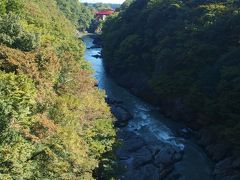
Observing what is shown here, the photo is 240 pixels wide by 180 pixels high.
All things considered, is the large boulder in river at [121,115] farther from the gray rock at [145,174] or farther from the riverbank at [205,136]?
the gray rock at [145,174]

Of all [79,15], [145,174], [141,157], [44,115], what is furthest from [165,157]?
[79,15]

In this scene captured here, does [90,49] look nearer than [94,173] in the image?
No

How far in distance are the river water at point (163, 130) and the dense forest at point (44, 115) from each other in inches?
365

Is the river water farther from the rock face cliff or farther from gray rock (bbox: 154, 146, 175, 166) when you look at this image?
the rock face cliff

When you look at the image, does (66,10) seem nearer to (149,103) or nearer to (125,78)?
(125,78)

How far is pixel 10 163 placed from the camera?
67.4 feet

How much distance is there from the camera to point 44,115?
2439 centimetres

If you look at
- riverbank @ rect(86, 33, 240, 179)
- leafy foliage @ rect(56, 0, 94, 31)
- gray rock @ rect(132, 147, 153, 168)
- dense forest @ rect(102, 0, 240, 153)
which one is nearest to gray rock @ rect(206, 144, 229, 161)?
riverbank @ rect(86, 33, 240, 179)

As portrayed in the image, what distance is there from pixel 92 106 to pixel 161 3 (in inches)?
1721

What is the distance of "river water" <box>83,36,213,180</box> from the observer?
125 ft

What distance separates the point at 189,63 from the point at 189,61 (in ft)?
0.85

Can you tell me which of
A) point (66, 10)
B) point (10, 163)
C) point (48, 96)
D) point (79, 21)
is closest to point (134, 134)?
point (48, 96)

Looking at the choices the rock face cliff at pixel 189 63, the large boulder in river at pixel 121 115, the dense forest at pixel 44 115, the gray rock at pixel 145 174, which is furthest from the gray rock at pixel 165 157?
the large boulder in river at pixel 121 115

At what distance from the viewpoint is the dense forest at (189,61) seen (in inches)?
1715
